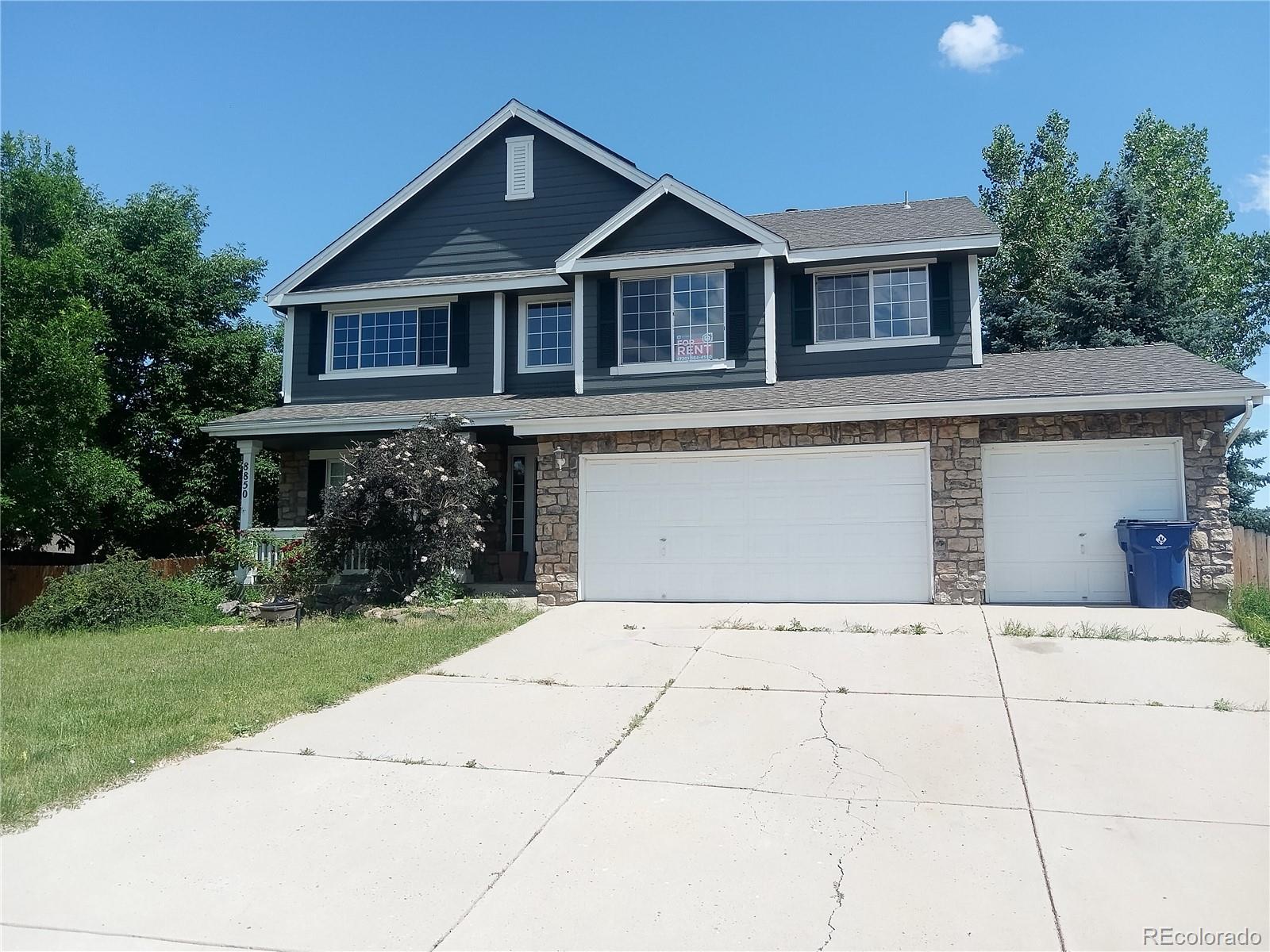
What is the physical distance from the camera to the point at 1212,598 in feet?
36.2

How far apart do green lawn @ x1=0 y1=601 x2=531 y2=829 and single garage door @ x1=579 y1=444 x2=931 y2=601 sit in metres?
1.91

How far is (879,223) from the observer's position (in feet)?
49.7

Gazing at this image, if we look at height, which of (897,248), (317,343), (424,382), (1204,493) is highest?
(897,248)

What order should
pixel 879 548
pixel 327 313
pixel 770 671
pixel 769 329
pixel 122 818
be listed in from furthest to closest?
pixel 327 313, pixel 769 329, pixel 879 548, pixel 770 671, pixel 122 818

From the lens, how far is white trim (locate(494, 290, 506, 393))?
1585 centimetres

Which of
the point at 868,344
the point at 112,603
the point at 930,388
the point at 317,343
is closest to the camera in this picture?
the point at 930,388

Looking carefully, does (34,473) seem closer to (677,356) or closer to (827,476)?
(677,356)

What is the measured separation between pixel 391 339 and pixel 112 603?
658cm

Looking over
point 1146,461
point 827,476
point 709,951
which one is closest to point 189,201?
point 827,476

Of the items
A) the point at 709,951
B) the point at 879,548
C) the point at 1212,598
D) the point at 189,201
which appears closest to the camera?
the point at 709,951

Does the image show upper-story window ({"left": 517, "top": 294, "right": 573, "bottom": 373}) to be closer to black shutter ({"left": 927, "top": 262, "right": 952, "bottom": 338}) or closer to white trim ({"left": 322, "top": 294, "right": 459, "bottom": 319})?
white trim ({"left": 322, "top": 294, "right": 459, "bottom": 319})

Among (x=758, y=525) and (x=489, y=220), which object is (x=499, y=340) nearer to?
(x=489, y=220)

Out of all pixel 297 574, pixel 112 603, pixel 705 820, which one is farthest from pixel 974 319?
pixel 112 603

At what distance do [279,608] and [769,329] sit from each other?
8.56m
